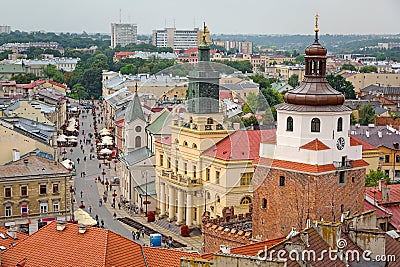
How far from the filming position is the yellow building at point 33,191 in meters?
48.5

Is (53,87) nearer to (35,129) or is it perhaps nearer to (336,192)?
(35,129)

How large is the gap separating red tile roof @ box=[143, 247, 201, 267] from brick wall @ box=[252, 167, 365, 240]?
23.8ft

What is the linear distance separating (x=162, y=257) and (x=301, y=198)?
8066 mm

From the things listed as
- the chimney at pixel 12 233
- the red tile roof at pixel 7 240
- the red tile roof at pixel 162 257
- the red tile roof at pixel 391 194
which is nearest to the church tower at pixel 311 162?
the red tile roof at pixel 391 194

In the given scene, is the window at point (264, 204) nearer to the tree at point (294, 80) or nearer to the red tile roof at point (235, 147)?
the red tile roof at point (235, 147)

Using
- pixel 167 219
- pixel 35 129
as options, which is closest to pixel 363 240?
pixel 167 219

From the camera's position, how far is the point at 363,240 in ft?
77.9

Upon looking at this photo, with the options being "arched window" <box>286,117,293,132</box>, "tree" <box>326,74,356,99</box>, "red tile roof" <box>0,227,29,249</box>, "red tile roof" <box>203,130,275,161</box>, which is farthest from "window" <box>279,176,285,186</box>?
"tree" <box>326,74,356,99</box>

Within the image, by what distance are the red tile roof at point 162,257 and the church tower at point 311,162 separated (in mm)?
7026

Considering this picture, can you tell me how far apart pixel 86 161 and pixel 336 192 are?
178 ft

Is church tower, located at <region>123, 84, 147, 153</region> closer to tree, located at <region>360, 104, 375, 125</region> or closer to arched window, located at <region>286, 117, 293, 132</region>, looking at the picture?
arched window, located at <region>286, 117, 293, 132</region>

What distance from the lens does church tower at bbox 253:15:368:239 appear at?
32.9m

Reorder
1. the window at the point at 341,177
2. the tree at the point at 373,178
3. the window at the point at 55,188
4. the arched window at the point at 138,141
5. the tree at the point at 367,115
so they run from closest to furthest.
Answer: the window at the point at 341,177 → the window at the point at 55,188 → the tree at the point at 373,178 → the arched window at the point at 138,141 → the tree at the point at 367,115

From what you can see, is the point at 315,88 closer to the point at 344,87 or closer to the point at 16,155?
the point at 16,155
